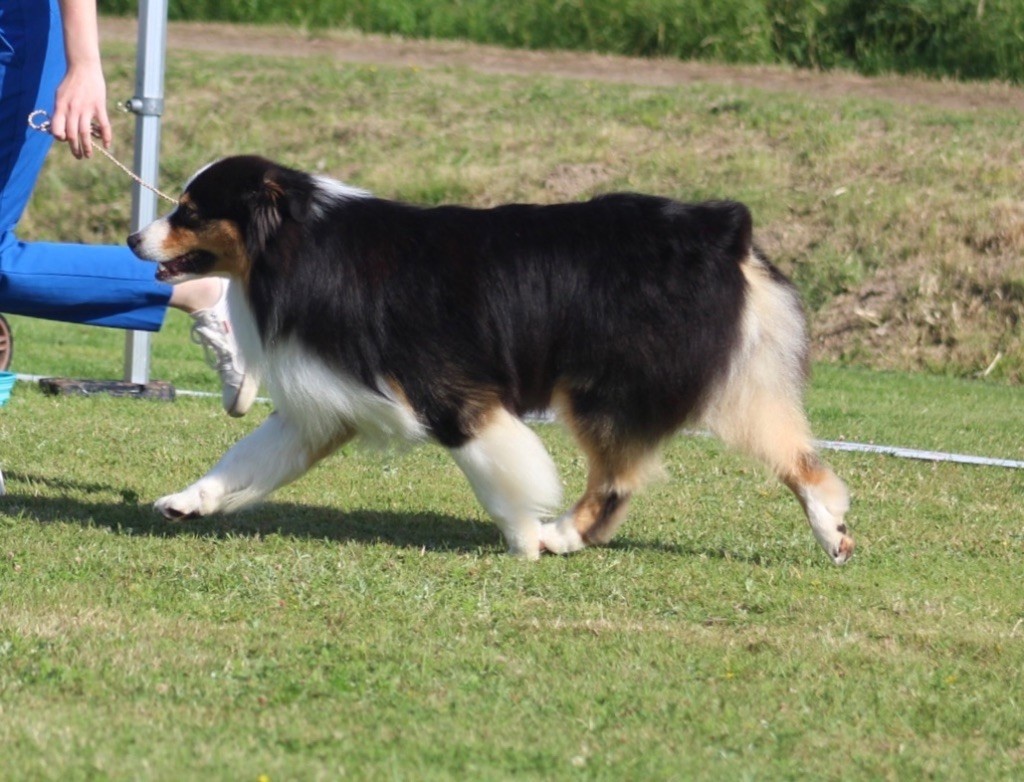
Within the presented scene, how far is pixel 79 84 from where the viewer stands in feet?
18.3

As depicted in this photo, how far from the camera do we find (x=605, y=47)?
19.9 meters

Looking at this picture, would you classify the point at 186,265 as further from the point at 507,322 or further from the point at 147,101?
the point at 147,101

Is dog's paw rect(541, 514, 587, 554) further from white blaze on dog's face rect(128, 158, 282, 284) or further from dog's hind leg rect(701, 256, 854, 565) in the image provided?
white blaze on dog's face rect(128, 158, 282, 284)

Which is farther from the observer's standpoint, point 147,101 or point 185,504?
point 147,101

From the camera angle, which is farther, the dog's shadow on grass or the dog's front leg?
the dog's shadow on grass

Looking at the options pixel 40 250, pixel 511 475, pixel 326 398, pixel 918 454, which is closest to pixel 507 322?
pixel 511 475

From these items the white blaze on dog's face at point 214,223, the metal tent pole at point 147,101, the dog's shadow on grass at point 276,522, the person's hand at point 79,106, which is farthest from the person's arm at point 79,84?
the metal tent pole at point 147,101

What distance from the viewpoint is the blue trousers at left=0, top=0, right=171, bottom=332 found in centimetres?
577

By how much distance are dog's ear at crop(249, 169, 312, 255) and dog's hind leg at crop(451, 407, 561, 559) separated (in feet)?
3.03

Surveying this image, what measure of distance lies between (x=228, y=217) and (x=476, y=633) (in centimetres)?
175

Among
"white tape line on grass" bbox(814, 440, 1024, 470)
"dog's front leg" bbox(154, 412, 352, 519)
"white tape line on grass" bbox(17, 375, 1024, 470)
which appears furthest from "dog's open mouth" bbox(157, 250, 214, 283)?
"white tape line on grass" bbox(814, 440, 1024, 470)

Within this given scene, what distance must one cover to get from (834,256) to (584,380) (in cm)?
814

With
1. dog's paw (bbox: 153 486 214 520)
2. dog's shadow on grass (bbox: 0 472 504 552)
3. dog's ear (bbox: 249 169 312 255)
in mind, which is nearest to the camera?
dog's ear (bbox: 249 169 312 255)

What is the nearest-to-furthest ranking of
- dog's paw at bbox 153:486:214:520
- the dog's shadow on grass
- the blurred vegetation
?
dog's paw at bbox 153:486:214:520 < the dog's shadow on grass < the blurred vegetation
